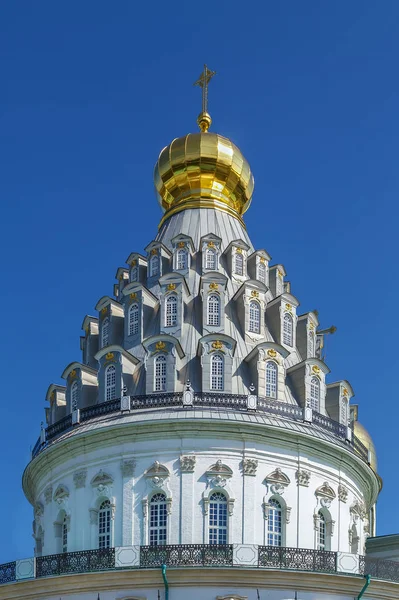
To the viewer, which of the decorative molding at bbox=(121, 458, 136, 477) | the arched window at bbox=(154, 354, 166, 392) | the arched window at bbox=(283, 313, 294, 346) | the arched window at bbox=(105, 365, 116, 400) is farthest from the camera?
the arched window at bbox=(283, 313, 294, 346)

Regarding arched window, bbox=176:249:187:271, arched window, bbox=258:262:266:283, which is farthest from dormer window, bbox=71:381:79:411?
arched window, bbox=258:262:266:283

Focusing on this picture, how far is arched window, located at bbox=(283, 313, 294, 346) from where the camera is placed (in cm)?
4225

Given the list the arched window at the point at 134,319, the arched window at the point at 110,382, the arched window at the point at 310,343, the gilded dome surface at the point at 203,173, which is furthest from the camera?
the gilded dome surface at the point at 203,173

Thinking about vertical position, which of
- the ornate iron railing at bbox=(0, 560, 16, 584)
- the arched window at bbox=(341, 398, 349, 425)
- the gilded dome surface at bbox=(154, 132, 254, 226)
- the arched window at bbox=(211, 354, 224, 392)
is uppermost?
the gilded dome surface at bbox=(154, 132, 254, 226)

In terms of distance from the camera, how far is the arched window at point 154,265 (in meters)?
43.4

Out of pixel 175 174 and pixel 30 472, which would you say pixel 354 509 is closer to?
pixel 30 472

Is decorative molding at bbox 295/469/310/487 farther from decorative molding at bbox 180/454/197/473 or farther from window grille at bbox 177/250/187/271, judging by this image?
window grille at bbox 177/250/187/271

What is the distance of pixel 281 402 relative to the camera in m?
39.3

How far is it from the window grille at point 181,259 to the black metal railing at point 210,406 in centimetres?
618

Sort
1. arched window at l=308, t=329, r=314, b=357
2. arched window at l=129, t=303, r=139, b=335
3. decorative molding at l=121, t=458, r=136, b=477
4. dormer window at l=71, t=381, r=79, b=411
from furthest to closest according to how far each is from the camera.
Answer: arched window at l=308, t=329, r=314, b=357, arched window at l=129, t=303, r=139, b=335, dormer window at l=71, t=381, r=79, b=411, decorative molding at l=121, t=458, r=136, b=477

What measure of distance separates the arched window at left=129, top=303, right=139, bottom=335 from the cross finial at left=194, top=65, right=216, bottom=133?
406 inches

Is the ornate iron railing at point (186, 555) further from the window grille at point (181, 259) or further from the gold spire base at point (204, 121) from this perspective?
the gold spire base at point (204, 121)

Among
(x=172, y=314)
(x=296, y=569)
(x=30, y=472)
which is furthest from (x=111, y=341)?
(x=296, y=569)

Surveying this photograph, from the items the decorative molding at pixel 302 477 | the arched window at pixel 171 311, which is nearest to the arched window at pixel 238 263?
the arched window at pixel 171 311
